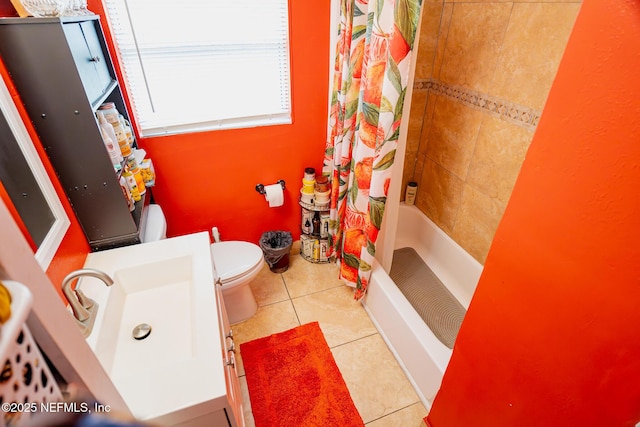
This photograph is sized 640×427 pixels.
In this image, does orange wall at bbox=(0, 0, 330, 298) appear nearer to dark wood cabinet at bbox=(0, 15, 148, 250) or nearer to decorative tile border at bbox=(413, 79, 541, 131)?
dark wood cabinet at bbox=(0, 15, 148, 250)

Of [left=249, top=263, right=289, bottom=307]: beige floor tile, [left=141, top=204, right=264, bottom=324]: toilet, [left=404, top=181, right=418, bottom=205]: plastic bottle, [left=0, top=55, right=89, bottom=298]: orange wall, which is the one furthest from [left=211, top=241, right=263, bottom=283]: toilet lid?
[left=404, top=181, right=418, bottom=205]: plastic bottle

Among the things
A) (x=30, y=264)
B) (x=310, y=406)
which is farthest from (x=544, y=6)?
(x=310, y=406)

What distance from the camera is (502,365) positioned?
0.94 metres

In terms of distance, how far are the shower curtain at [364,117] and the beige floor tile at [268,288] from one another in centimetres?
46

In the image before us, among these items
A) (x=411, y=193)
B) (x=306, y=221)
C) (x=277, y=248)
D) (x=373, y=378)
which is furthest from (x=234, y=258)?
(x=411, y=193)

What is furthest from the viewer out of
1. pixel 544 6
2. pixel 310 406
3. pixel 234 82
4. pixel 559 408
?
pixel 234 82

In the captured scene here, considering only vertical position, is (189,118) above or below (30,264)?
below

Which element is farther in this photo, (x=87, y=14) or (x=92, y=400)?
(x=87, y=14)

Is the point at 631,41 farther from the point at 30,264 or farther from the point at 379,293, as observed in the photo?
the point at 379,293

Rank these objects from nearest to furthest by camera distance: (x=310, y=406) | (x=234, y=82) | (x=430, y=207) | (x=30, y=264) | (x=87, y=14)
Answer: (x=30, y=264) → (x=87, y=14) → (x=310, y=406) → (x=234, y=82) → (x=430, y=207)

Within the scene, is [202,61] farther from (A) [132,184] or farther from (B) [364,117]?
(B) [364,117]

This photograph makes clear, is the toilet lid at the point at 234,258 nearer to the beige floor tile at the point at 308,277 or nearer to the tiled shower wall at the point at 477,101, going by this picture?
the beige floor tile at the point at 308,277

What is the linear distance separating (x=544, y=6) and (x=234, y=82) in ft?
5.04

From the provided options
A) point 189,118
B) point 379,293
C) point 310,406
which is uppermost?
point 189,118
